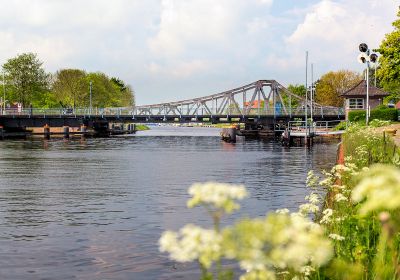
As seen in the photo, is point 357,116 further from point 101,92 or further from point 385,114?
point 101,92

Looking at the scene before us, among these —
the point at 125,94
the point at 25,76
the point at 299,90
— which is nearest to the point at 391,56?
the point at 25,76

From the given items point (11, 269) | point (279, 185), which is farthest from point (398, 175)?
point (279, 185)

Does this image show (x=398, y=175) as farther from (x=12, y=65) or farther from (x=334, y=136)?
(x=12, y=65)

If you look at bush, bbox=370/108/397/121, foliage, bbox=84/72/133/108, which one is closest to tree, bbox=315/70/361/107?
foliage, bbox=84/72/133/108

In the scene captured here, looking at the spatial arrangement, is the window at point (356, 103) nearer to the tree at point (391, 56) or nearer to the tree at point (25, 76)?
the tree at point (391, 56)

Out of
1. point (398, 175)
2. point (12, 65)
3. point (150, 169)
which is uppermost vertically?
point (12, 65)

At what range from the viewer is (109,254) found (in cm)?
1393

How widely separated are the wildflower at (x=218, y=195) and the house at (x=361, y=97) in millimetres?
82565

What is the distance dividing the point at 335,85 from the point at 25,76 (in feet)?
232

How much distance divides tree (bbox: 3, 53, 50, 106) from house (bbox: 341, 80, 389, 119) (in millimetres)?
63486

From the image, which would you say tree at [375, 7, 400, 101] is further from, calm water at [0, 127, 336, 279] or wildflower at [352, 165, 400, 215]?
wildflower at [352, 165, 400, 215]

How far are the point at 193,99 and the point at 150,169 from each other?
115 metres

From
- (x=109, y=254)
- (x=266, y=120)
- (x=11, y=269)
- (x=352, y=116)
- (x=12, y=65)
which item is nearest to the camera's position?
(x=11, y=269)

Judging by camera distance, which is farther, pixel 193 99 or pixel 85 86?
pixel 193 99
